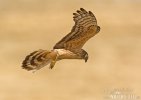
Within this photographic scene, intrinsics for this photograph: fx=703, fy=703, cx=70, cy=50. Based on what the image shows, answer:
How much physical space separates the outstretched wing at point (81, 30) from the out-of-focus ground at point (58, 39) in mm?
2014

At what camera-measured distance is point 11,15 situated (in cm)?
1503

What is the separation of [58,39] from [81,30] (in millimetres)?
4277

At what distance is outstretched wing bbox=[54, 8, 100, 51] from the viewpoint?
9688 mm

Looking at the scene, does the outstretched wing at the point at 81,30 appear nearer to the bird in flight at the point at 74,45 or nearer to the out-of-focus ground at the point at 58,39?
the bird in flight at the point at 74,45

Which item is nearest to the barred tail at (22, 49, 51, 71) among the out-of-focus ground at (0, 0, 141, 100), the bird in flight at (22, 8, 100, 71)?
the bird in flight at (22, 8, 100, 71)

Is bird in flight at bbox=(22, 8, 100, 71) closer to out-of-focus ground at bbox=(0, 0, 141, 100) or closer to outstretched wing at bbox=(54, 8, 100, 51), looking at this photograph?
outstretched wing at bbox=(54, 8, 100, 51)

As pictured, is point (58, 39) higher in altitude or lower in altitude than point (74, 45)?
lower

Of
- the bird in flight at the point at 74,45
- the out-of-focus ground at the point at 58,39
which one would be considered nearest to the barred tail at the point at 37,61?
the bird in flight at the point at 74,45

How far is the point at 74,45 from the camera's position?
9969 millimetres

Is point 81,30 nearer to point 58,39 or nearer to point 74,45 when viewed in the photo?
point 74,45

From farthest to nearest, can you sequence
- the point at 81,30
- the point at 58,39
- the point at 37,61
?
the point at 58,39, the point at 81,30, the point at 37,61

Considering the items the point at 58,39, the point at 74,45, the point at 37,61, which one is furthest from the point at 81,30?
the point at 58,39

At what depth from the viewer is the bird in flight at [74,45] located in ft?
31.8

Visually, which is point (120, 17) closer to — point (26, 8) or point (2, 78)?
point (26, 8)
